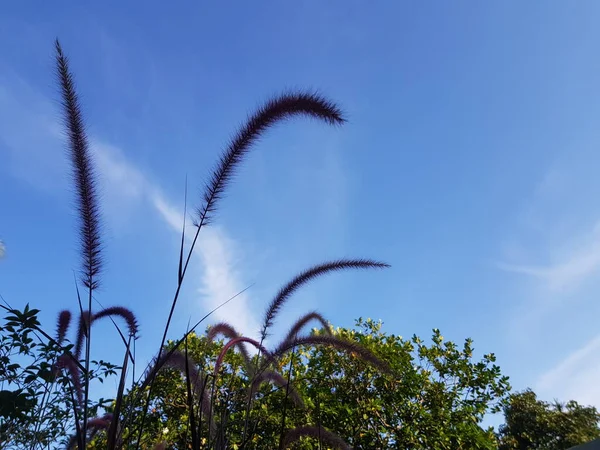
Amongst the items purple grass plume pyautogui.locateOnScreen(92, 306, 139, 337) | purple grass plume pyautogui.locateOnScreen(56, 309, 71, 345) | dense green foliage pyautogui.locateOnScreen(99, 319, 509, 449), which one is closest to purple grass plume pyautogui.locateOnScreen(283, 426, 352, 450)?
purple grass plume pyautogui.locateOnScreen(92, 306, 139, 337)

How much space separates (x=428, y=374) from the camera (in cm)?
880

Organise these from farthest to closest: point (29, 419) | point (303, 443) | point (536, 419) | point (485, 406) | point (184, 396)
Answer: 1. point (536, 419)
2. point (485, 406)
3. point (184, 396)
4. point (303, 443)
5. point (29, 419)

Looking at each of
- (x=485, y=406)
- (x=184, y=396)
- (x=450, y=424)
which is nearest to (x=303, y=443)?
(x=184, y=396)

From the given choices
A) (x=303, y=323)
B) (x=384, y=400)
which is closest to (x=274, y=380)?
(x=303, y=323)

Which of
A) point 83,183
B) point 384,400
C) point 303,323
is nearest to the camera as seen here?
point 83,183

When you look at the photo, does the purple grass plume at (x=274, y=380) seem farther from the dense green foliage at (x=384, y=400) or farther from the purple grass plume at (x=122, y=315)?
the dense green foliage at (x=384, y=400)

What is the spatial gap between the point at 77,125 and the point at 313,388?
833 centimetres

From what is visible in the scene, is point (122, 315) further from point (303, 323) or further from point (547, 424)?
point (547, 424)

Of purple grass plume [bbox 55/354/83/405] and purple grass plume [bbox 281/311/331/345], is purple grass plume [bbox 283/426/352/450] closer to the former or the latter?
purple grass plume [bbox 281/311/331/345]

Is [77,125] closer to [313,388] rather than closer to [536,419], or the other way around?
[313,388]

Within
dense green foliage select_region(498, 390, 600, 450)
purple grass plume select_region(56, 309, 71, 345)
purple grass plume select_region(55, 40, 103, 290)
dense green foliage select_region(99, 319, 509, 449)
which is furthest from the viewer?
dense green foliage select_region(498, 390, 600, 450)

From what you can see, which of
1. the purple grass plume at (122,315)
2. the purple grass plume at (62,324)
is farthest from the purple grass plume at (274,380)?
the purple grass plume at (62,324)

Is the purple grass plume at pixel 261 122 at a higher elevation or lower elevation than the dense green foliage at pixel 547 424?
lower

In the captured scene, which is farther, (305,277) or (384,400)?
(384,400)
